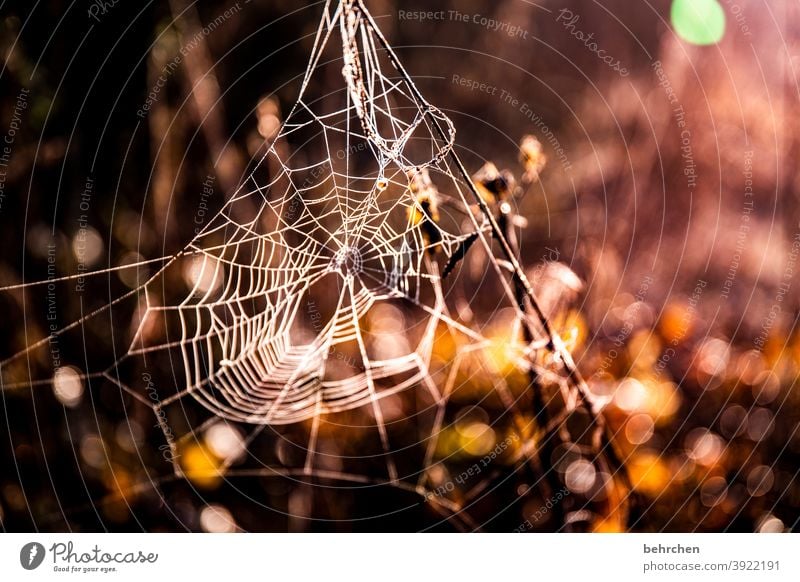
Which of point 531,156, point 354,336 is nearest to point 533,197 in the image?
point 531,156

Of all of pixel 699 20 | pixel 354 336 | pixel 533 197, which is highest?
pixel 699 20

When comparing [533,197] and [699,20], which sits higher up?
[699,20]

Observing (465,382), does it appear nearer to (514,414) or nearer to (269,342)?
(514,414)

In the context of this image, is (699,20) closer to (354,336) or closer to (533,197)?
(533,197)

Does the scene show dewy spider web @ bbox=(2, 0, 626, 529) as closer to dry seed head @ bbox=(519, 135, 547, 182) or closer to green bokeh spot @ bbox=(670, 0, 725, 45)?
dry seed head @ bbox=(519, 135, 547, 182)

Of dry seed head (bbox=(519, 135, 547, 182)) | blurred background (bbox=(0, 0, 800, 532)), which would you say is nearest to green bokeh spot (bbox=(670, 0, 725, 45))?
blurred background (bbox=(0, 0, 800, 532))

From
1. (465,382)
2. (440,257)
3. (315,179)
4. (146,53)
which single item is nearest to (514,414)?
(465,382)

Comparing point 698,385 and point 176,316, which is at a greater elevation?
point 176,316
